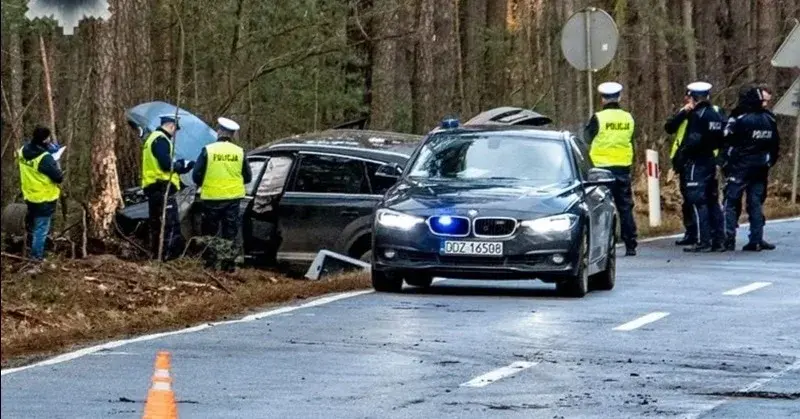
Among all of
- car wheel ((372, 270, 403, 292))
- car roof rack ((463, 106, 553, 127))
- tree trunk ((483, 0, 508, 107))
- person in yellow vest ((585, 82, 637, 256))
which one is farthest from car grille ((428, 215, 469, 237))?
tree trunk ((483, 0, 508, 107))

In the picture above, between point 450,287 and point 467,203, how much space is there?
1921 millimetres

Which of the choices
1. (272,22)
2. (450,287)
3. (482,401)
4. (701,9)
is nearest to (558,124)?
(272,22)

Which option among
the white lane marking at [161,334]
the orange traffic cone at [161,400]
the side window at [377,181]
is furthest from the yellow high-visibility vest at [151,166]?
the orange traffic cone at [161,400]

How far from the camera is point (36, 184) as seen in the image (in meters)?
20.3

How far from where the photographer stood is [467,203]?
52.5 ft

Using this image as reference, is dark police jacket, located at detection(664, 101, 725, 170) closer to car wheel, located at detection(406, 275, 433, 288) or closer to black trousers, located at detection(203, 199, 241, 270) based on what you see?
black trousers, located at detection(203, 199, 241, 270)

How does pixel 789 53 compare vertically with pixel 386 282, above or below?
above

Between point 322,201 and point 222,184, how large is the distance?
986mm

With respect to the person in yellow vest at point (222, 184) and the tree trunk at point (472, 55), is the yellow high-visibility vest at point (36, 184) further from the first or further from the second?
the tree trunk at point (472, 55)

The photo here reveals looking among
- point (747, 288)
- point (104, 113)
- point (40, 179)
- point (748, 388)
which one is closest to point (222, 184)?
point (40, 179)

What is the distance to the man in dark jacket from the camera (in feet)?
65.4

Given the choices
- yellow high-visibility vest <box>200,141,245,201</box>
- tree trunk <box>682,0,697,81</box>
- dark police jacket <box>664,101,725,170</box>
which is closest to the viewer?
yellow high-visibility vest <box>200,141,245,201</box>

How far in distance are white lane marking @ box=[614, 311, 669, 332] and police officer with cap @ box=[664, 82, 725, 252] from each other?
7.74 meters

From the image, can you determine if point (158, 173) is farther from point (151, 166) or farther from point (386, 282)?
point (386, 282)
